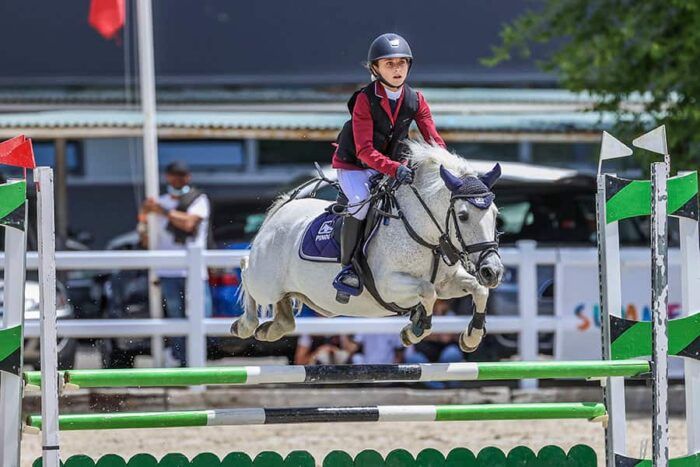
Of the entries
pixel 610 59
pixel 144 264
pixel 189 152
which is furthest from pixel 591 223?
pixel 189 152

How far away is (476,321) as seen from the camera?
18.4 feet

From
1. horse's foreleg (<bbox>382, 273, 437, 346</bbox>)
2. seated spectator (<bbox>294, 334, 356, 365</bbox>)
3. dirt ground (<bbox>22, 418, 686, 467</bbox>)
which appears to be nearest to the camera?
horse's foreleg (<bbox>382, 273, 437, 346</bbox>)

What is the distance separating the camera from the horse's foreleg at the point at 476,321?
559 cm

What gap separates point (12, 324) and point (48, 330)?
0.21 meters

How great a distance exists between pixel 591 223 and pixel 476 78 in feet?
15.0

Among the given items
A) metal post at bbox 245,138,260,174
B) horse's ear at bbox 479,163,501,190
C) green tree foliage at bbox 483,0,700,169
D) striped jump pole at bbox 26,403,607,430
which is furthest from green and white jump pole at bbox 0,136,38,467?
metal post at bbox 245,138,260,174

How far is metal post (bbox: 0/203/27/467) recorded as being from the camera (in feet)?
16.6

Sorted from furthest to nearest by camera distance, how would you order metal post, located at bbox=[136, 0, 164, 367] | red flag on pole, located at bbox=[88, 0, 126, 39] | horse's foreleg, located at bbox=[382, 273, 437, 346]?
red flag on pole, located at bbox=[88, 0, 126, 39]
metal post, located at bbox=[136, 0, 164, 367]
horse's foreleg, located at bbox=[382, 273, 437, 346]

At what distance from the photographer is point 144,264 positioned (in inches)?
405

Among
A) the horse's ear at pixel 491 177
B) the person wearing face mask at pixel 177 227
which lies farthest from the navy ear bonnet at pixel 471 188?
the person wearing face mask at pixel 177 227

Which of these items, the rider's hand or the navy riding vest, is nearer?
the rider's hand

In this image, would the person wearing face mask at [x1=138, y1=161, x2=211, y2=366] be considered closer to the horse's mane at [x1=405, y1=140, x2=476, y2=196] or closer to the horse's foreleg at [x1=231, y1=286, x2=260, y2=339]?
the horse's foreleg at [x1=231, y1=286, x2=260, y2=339]

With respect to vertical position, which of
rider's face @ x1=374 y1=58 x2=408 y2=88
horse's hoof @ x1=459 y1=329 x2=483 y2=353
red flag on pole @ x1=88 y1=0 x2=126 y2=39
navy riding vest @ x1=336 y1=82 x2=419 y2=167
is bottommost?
horse's hoof @ x1=459 y1=329 x2=483 y2=353

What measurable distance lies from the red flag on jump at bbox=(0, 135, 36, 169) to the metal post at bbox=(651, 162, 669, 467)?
98.3 inches
